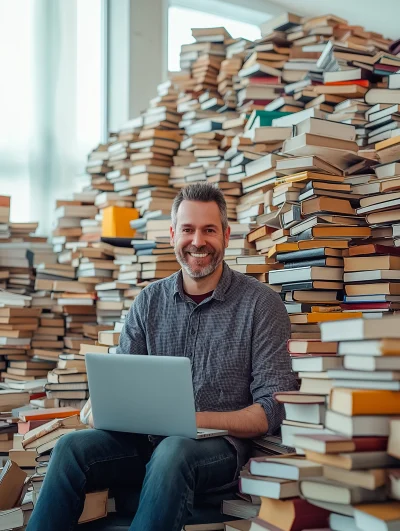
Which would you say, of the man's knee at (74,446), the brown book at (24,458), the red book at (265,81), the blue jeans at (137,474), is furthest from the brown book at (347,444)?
the red book at (265,81)

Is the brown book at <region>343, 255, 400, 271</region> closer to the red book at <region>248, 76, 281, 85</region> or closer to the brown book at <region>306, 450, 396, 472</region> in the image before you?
the brown book at <region>306, 450, 396, 472</region>

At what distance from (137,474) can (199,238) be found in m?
0.81

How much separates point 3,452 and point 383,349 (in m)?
2.37

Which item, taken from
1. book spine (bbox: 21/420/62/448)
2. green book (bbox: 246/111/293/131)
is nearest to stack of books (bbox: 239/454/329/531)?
book spine (bbox: 21/420/62/448)

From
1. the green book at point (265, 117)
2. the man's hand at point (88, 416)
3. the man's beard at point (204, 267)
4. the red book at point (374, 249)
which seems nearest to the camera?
the man's hand at point (88, 416)

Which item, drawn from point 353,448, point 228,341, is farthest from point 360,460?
point 228,341

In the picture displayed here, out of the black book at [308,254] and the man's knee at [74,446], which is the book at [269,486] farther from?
the black book at [308,254]

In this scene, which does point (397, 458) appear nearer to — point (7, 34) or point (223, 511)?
point (223, 511)

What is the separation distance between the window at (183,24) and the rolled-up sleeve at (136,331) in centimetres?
383

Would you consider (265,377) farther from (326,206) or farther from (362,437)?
(326,206)

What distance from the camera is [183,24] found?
616cm

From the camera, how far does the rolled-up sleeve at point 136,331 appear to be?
2.55 metres

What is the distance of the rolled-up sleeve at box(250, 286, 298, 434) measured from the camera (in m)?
2.28

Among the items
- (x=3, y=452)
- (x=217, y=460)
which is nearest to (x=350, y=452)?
(x=217, y=460)
